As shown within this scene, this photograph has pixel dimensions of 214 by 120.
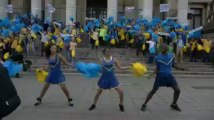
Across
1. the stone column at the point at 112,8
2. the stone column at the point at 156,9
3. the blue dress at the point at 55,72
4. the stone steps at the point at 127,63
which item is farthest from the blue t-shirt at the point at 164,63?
the stone column at the point at 156,9

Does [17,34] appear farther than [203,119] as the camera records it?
Yes

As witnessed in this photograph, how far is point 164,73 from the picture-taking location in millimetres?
11203

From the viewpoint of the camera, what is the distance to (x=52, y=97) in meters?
13.4

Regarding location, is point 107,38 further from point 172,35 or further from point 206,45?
point 206,45

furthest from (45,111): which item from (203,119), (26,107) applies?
(203,119)

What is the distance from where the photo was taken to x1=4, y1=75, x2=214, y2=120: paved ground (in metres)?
10.5

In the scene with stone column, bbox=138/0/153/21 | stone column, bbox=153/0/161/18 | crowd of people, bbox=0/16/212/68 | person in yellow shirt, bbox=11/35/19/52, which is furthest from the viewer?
stone column, bbox=153/0/161/18

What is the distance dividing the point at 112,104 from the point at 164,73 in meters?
1.84

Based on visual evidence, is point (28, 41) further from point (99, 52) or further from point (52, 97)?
point (52, 97)

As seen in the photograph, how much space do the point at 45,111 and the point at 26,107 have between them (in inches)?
30.0

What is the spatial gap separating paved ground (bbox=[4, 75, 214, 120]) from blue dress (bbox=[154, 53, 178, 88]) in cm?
69

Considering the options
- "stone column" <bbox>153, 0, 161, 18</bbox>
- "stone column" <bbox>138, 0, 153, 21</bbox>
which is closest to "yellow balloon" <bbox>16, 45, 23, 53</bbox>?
"stone column" <bbox>138, 0, 153, 21</bbox>

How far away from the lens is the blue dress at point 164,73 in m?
11.2

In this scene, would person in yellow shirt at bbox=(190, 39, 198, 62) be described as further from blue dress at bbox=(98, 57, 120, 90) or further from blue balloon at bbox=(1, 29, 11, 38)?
blue dress at bbox=(98, 57, 120, 90)
